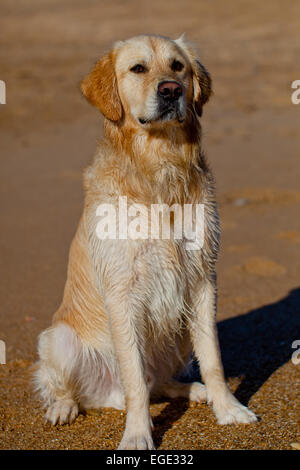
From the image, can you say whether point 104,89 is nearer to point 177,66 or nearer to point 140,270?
point 177,66

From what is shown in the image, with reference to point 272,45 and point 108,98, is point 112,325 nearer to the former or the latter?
point 108,98

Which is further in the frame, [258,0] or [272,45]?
[258,0]

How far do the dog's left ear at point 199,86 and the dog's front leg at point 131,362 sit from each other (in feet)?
3.76

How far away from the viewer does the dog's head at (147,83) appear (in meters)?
3.17

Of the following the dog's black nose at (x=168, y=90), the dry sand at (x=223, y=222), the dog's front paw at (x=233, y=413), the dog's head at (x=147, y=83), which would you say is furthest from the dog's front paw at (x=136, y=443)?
the dog's black nose at (x=168, y=90)

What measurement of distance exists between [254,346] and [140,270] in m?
1.50

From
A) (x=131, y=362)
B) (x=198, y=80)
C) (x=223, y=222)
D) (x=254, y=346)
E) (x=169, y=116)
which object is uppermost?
(x=198, y=80)

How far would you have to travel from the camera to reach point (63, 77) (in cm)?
1416

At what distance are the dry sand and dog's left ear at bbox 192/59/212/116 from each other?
1648 mm

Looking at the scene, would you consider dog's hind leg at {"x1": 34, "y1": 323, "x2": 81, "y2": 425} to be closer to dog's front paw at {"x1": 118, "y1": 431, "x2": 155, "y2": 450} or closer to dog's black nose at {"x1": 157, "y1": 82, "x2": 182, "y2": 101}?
dog's front paw at {"x1": 118, "y1": 431, "x2": 155, "y2": 450}

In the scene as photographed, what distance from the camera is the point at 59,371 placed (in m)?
3.44

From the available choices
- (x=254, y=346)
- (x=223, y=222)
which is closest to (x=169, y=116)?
(x=254, y=346)

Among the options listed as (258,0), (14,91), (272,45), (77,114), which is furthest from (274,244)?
(258,0)

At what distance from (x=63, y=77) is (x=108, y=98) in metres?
11.4
